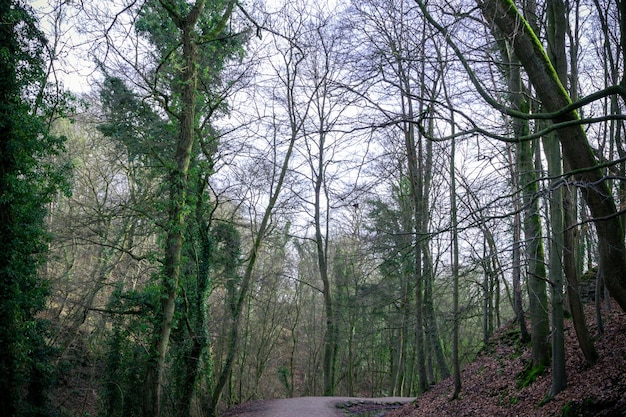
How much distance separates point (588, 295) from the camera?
1080 centimetres

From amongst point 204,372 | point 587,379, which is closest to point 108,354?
point 204,372

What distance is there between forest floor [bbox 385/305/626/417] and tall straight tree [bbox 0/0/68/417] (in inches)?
352

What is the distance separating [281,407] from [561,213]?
37.0 feet

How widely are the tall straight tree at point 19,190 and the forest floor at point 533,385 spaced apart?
894 cm

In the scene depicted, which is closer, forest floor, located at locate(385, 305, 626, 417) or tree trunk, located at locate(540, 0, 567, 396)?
forest floor, located at locate(385, 305, 626, 417)

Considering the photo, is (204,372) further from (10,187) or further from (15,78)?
(15,78)

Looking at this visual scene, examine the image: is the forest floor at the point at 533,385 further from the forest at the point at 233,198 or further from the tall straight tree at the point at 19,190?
the tall straight tree at the point at 19,190

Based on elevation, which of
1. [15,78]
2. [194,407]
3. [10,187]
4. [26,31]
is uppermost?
[26,31]

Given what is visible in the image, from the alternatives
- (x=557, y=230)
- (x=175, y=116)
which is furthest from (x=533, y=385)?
(x=175, y=116)

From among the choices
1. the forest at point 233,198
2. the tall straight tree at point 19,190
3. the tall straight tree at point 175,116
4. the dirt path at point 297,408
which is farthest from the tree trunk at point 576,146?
the tall straight tree at point 19,190

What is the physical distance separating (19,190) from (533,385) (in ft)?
35.8

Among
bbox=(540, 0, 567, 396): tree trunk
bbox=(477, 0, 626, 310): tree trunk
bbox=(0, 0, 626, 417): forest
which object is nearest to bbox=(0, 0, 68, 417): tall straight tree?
bbox=(0, 0, 626, 417): forest

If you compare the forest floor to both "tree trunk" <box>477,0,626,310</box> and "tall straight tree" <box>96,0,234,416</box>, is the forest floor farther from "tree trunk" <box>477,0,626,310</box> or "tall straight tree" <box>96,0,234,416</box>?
"tall straight tree" <box>96,0,234,416</box>

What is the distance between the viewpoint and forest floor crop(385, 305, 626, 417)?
239 inches
